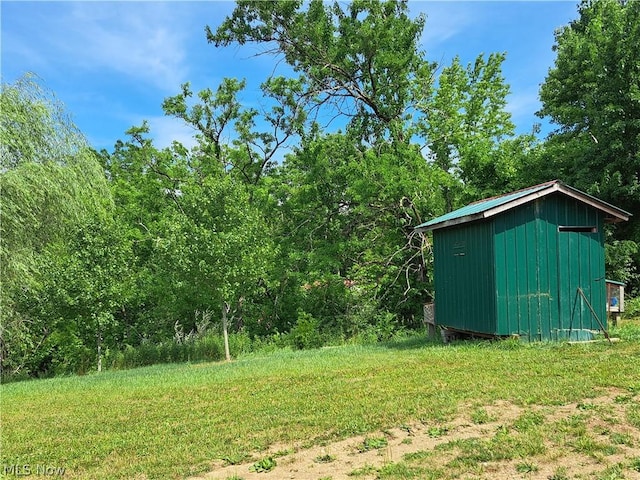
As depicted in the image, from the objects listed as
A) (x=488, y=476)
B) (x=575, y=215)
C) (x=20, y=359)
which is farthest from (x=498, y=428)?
(x=20, y=359)

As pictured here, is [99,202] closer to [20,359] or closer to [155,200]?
[20,359]

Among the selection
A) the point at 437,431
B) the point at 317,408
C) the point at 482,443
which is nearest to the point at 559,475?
the point at 482,443

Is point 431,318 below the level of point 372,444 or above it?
above

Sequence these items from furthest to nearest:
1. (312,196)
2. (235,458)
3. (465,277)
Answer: (312,196) → (465,277) → (235,458)

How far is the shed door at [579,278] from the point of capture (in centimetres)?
999

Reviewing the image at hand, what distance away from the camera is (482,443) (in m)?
4.53

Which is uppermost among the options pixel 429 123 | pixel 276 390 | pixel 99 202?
pixel 429 123

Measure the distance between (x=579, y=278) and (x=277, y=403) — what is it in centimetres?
675

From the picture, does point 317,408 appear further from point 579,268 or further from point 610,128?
point 610,128

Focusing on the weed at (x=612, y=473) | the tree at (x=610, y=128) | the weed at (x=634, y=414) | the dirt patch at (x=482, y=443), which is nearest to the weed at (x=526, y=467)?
the dirt patch at (x=482, y=443)

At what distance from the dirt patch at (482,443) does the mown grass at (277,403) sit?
129 mm

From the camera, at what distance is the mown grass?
5117 mm

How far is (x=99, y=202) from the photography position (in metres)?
13.6

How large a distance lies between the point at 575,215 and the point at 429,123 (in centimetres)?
1087
